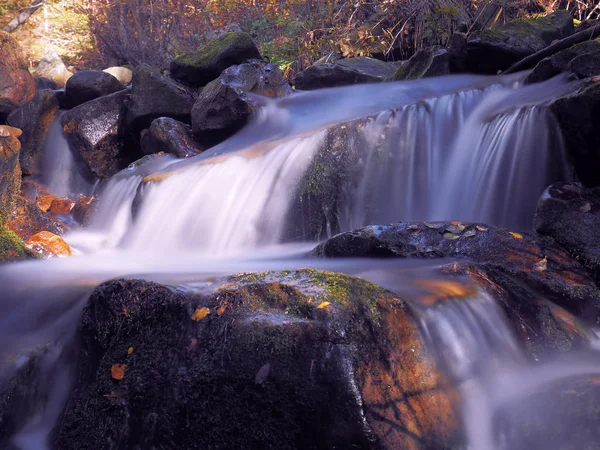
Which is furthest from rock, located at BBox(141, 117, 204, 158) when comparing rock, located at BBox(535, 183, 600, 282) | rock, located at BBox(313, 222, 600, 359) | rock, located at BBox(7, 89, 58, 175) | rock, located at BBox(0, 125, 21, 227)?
rock, located at BBox(535, 183, 600, 282)

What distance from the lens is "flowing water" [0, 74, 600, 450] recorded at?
8.96 ft

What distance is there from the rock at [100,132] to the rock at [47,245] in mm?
3574

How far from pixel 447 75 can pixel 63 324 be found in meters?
6.68

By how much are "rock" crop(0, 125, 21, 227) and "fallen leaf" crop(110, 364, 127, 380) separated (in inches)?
128

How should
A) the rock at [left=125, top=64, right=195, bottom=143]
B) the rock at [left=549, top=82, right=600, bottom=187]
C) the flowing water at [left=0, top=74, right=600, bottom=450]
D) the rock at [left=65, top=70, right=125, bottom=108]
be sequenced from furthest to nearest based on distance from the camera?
the rock at [left=65, top=70, right=125, bottom=108]
the rock at [left=125, top=64, right=195, bottom=143]
the rock at [left=549, top=82, right=600, bottom=187]
the flowing water at [left=0, top=74, right=600, bottom=450]

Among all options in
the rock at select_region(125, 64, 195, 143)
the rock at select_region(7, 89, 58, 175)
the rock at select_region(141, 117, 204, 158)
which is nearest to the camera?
the rock at select_region(141, 117, 204, 158)

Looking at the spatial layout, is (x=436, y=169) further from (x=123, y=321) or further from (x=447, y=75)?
(x=123, y=321)

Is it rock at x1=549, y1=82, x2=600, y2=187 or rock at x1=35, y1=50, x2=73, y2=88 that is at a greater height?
rock at x1=35, y1=50, x2=73, y2=88

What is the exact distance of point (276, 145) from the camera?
250 inches

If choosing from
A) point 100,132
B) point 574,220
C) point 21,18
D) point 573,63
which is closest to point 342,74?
point 100,132

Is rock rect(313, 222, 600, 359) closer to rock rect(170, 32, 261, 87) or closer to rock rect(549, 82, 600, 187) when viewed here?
rock rect(549, 82, 600, 187)

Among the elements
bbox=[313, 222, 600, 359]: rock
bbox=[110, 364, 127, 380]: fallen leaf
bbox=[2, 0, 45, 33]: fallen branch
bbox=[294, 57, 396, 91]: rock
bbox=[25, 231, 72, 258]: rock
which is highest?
bbox=[2, 0, 45, 33]: fallen branch

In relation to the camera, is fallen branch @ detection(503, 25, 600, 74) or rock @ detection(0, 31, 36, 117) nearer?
fallen branch @ detection(503, 25, 600, 74)

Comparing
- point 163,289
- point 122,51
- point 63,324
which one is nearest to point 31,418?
point 63,324
